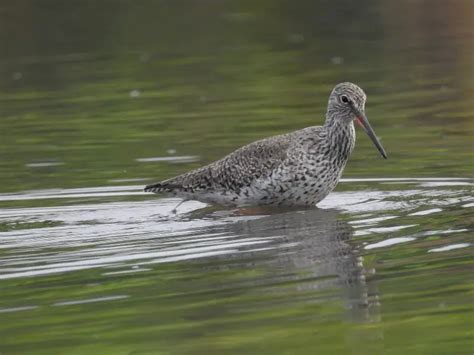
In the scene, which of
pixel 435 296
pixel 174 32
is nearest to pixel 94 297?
pixel 435 296

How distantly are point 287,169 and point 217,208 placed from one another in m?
1.23

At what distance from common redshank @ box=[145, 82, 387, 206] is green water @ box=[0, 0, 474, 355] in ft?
0.71

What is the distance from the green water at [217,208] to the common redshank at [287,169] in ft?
0.71

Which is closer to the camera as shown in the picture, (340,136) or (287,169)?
(287,169)

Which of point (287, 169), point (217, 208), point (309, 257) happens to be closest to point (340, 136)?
point (287, 169)

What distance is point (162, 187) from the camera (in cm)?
1473

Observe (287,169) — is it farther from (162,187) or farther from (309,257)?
(309,257)

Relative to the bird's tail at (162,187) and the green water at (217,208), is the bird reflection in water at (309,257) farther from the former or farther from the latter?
the bird's tail at (162,187)

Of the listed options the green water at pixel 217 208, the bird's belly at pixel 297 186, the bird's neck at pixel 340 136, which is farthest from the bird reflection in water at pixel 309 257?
the bird's neck at pixel 340 136

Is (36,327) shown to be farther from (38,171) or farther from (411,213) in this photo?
(38,171)

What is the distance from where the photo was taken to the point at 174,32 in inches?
1100

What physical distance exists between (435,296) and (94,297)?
7.90 feet

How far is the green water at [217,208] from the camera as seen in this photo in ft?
32.1

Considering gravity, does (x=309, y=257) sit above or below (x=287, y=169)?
below
